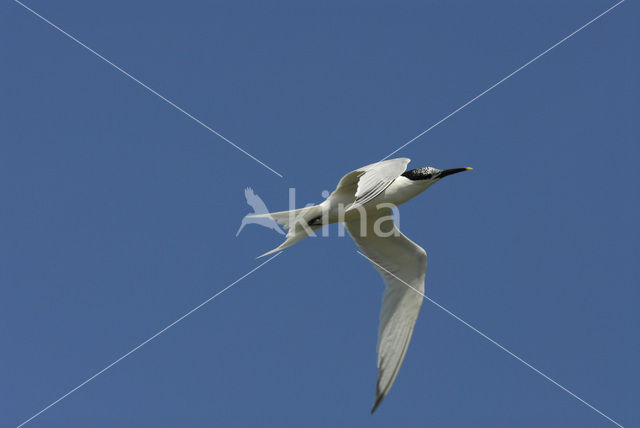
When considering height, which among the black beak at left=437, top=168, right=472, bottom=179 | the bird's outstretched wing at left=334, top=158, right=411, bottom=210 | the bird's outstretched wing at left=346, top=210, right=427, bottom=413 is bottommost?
the bird's outstretched wing at left=346, top=210, right=427, bottom=413

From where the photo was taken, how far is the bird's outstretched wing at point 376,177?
9.30 meters

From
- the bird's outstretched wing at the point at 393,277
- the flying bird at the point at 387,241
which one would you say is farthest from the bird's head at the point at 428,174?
the bird's outstretched wing at the point at 393,277

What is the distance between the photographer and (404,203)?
11.4 metres

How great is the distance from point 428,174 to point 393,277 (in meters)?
1.76

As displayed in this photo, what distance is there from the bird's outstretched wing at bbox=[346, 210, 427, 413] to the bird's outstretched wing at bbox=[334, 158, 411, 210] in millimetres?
1907

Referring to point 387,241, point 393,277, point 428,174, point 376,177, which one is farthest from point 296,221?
point 376,177

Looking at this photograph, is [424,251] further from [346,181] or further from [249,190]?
[249,190]

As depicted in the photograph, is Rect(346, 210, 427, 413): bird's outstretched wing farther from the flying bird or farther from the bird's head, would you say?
the bird's head

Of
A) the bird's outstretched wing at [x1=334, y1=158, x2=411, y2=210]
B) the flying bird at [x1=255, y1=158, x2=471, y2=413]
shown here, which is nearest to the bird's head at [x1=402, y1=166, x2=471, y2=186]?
the flying bird at [x1=255, y1=158, x2=471, y2=413]

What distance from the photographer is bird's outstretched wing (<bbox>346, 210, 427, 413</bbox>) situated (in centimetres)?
1127

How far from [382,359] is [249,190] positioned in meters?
3.10

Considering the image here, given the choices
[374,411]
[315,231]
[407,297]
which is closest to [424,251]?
[407,297]

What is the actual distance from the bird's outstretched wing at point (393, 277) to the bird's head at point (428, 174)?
80 cm

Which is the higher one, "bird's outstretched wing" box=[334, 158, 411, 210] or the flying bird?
"bird's outstretched wing" box=[334, 158, 411, 210]
